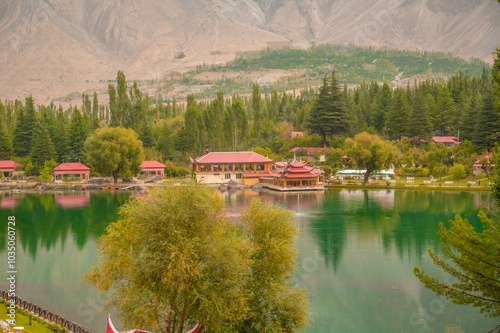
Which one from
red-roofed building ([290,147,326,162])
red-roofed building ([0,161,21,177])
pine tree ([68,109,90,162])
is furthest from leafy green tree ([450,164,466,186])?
red-roofed building ([0,161,21,177])

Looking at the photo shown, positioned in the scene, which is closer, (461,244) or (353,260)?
(461,244)

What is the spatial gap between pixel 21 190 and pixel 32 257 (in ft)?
114

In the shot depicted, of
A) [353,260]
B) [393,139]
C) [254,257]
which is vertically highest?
[393,139]

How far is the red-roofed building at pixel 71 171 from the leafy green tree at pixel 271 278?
172 feet

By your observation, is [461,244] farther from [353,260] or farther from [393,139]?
[393,139]

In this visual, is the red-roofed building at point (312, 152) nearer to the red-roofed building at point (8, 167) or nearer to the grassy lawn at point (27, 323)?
the red-roofed building at point (8, 167)

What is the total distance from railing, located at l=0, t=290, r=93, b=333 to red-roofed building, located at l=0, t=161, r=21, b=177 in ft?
174

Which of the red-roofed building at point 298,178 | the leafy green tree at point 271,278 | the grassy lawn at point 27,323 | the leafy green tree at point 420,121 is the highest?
the leafy green tree at point 420,121

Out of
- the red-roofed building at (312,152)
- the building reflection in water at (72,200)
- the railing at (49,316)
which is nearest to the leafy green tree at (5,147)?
the building reflection in water at (72,200)

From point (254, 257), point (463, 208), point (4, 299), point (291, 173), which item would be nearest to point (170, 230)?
point (254, 257)

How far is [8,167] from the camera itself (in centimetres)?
6619

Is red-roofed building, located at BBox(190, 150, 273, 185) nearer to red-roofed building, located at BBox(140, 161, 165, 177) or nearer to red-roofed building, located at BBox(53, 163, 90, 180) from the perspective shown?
red-roofed building, located at BBox(140, 161, 165, 177)

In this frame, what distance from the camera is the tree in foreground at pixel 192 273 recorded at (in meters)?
13.2

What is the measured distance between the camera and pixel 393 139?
72.7 meters
